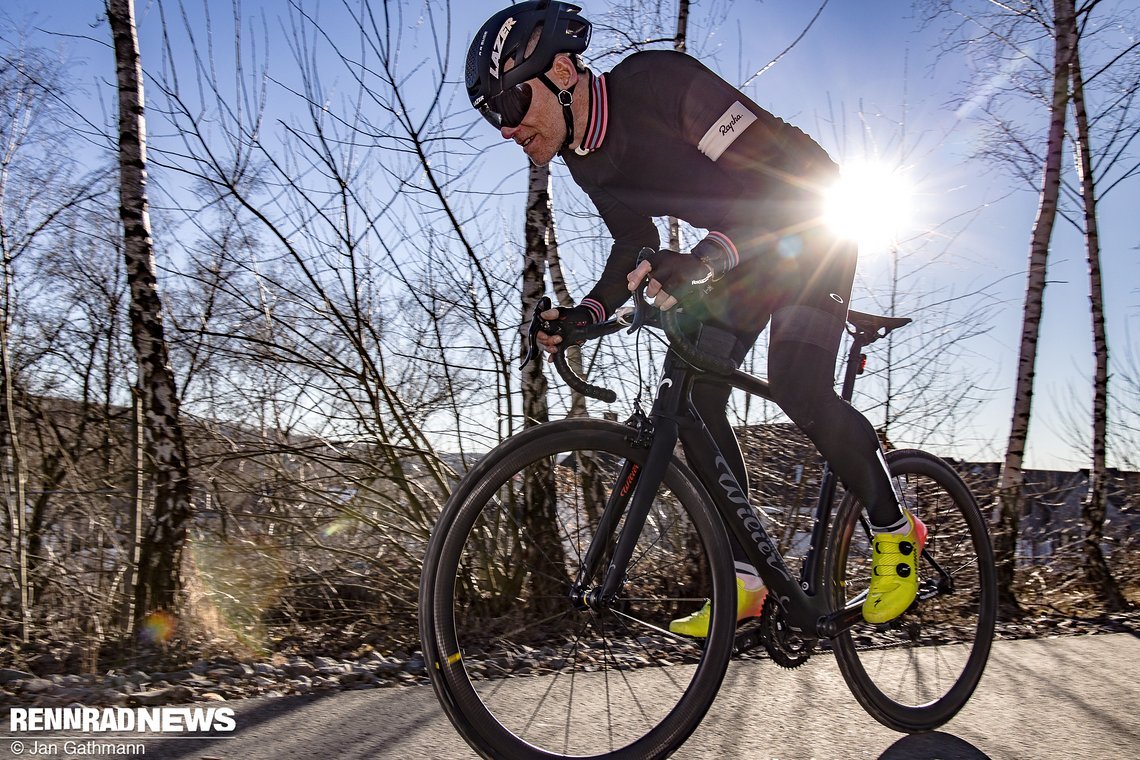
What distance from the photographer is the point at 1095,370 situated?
26.1ft

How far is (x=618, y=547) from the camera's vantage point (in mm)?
1980

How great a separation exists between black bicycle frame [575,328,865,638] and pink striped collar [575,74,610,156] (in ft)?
2.27

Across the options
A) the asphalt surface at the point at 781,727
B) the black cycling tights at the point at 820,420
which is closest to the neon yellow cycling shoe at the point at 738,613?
the black cycling tights at the point at 820,420

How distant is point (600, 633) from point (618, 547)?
0.28m

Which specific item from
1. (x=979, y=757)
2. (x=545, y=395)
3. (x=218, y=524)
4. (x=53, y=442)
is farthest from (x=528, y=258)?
(x=53, y=442)

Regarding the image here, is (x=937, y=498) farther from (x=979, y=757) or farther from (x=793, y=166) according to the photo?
(x=793, y=166)

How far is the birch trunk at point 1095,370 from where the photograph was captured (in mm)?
7223

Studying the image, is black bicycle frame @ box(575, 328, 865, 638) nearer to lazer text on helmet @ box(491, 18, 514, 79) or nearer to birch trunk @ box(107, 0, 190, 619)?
lazer text on helmet @ box(491, 18, 514, 79)

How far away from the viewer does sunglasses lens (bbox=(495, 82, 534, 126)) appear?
226 centimetres

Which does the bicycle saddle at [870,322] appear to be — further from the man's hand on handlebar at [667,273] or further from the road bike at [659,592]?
the man's hand on handlebar at [667,273]

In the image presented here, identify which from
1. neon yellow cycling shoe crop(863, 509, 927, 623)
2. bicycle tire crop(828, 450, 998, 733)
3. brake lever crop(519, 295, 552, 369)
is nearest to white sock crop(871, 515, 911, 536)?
neon yellow cycling shoe crop(863, 509, 927, 623)

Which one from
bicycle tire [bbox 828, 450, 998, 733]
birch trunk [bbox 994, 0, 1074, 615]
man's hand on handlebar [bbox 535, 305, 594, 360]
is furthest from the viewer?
birch trunk [bbox 994, 0, 1074, 615]

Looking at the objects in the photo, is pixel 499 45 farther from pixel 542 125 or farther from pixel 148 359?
pixel 148 359

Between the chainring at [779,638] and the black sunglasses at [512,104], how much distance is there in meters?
1.62
